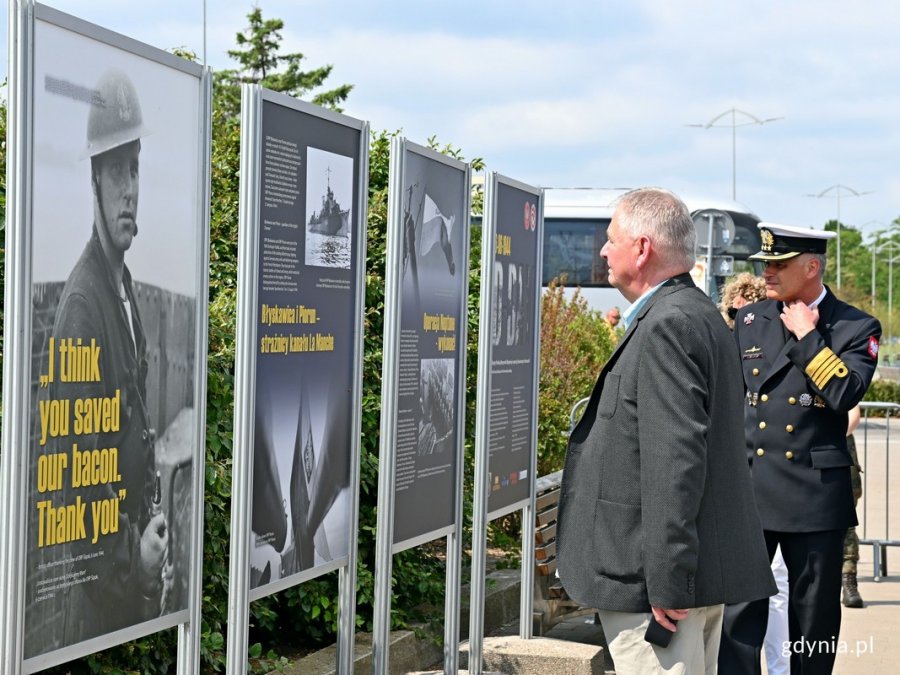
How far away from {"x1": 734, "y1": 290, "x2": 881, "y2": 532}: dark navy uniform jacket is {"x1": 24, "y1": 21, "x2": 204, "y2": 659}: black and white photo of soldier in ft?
8.81

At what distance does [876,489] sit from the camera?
16.6 m

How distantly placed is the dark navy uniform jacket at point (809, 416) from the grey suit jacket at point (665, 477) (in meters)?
1.66

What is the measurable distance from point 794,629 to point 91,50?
12.2 ft

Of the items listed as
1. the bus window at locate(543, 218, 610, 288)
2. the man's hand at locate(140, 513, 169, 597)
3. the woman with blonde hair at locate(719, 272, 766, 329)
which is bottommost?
the man's hand at locate(140, 513, 169, 597)

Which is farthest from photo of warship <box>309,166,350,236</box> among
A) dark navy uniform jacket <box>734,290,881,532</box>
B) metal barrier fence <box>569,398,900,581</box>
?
dark navy uniform jacket <box>734,290,881,532</box>

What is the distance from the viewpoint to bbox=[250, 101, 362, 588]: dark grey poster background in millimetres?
3994

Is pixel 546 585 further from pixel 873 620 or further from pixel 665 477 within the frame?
pixel 665 477

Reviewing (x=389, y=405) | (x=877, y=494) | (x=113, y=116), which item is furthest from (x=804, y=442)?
(x=877, y=494)

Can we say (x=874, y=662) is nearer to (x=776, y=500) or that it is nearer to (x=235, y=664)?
(x=776, y=500)

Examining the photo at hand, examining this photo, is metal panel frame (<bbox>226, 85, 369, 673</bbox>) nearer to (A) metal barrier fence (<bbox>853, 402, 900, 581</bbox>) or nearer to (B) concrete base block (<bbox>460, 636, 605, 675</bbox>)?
(B) concrete base block (<bbox>460, 636, 605, 675</bbox>)

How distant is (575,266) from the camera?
81.6 ft

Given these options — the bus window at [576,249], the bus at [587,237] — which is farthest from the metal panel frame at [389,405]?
the bus window at [576,249]

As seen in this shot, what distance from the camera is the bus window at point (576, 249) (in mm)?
24719

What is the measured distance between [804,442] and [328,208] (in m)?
2.27
